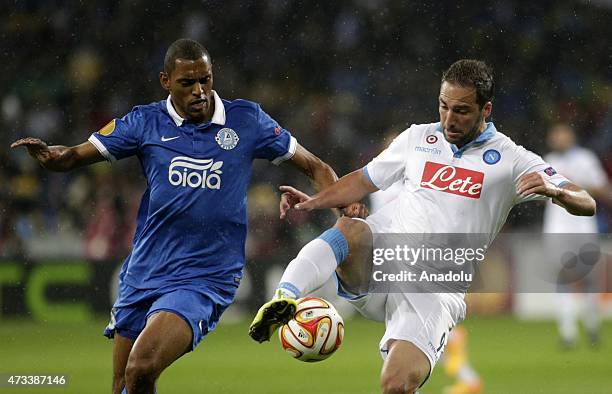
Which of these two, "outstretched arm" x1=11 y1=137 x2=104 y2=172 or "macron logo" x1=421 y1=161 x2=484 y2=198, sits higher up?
"outstretched arm" x1=11 y1=137 x2=104 y2=172

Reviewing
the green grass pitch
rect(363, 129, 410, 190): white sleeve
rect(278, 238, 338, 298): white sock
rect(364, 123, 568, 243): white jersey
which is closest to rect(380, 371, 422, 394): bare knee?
Answer: rect(278, 238, 338, 298): white sock

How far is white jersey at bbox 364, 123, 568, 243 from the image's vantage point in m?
5.12

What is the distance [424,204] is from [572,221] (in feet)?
19.9

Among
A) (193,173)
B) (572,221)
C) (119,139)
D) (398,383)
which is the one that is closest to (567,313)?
(572,221)

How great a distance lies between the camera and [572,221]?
35.7 ft

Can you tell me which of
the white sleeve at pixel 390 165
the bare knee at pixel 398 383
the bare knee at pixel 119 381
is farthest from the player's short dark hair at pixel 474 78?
the bare knee at pixel 119 381

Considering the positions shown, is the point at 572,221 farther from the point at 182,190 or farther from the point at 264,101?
the point at 182,190

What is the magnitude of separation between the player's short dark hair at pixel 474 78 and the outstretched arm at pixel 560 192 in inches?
20.1

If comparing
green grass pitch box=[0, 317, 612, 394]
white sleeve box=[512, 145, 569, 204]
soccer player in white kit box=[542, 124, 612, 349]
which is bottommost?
green grass pitch box=[0, 317, 612, 394]

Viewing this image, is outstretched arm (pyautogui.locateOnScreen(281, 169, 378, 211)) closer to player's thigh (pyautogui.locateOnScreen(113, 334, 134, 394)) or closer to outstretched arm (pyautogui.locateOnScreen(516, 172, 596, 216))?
outstretched arm (pyautogui.locateOnScreen(516, 172, 596, 216))

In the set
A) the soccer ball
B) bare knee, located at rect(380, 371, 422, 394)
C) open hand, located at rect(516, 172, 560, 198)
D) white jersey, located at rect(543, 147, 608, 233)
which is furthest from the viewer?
white jersey, located at rect(543, 147, 608, 233)

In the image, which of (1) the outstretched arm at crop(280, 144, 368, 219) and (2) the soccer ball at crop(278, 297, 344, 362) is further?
(1) the outstretched arm at crop(280, 144, 368, 219)

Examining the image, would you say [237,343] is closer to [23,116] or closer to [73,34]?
[23,116]

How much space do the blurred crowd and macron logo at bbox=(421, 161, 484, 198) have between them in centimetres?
801
